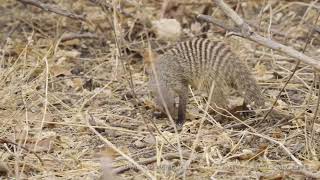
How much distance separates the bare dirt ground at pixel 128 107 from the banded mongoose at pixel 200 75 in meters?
0.11

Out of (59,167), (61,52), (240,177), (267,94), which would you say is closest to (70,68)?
(61,52)

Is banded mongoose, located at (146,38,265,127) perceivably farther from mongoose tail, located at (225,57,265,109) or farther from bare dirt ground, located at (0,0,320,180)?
bare dirt ground, located at (0,0,320,180)

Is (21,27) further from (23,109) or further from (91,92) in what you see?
(23,109)

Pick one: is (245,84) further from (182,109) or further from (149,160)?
(149,160)

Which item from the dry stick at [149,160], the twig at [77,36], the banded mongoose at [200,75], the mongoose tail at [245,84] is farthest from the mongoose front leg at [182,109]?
the twig at [77,36]

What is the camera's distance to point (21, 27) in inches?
232

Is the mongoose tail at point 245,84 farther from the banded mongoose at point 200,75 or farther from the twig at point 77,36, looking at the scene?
the twig at point 77,36

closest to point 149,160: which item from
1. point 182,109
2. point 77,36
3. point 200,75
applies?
point 182,109

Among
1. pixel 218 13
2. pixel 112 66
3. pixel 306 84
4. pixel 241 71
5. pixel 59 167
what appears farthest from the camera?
pixel 218 13

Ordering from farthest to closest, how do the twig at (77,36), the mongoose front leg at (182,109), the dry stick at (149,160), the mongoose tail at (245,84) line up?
the twig at (77,36), the mongoose front leg at (182,109), the mongoose tail at (245,84), the dry stick at (149,160)

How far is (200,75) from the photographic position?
4199 mm

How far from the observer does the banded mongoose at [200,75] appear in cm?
403

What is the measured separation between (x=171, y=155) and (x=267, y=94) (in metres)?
1.42

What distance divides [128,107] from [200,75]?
48 centimetres
